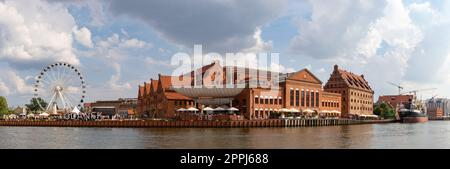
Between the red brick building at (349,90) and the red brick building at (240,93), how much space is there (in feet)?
78.2

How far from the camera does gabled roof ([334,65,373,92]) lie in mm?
139625

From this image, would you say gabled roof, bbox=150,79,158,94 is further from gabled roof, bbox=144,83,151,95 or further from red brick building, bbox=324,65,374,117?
red brick building, bbox=324,65,374,117

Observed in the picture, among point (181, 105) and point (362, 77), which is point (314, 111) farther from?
point (362, 77)

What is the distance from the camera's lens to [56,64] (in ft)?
363

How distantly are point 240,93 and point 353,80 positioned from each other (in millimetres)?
58979

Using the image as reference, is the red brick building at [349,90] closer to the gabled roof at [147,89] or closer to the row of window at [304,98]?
the row of window at [304,98]

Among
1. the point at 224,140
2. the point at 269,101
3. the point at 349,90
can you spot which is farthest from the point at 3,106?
the point at 224,140

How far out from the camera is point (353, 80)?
14600 cm

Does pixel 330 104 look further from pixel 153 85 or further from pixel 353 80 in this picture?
pixel 153 85

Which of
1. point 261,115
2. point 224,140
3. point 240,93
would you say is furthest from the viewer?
point 261,115

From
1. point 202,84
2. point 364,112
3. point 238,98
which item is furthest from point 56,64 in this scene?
point 364,112

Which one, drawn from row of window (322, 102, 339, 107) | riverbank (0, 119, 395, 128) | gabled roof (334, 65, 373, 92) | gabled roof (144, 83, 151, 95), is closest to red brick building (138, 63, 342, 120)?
gabled roof (144, 83, 151, 95)
